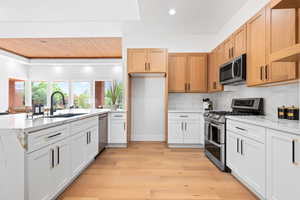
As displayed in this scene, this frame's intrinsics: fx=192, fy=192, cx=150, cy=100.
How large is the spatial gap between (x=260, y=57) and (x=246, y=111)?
3.43 ft

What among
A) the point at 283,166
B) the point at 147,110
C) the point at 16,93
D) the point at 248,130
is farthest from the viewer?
the point at 16,93

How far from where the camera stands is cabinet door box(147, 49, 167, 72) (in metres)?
4.54

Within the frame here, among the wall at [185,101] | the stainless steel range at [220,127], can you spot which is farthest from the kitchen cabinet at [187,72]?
the stainless steel range at [220,127]

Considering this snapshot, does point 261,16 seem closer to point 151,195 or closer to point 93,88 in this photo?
point 151,195

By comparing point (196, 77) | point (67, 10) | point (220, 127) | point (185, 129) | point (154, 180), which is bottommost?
point (154, 180)

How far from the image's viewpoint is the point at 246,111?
10.6 feet

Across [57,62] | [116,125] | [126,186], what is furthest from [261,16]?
[57,62]

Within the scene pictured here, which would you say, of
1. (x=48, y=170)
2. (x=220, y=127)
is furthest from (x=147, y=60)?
(x=48, y=170)

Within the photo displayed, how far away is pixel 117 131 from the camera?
4.52 metres

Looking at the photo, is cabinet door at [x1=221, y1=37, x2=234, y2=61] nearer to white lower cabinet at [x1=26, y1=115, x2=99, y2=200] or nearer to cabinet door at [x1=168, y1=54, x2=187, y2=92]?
cabinet door at [x1=168, y1=54, x2=187, y2=92]

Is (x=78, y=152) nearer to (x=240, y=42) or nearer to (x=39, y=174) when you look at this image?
(x=39, y=174)

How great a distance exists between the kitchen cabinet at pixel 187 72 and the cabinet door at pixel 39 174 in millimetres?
3273

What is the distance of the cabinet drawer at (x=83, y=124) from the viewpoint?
249 cm

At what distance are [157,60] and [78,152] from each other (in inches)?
109
